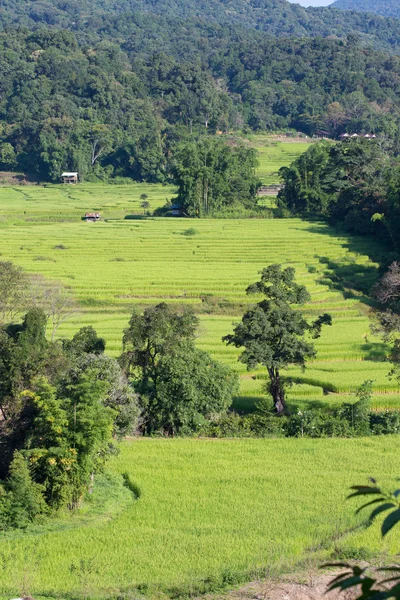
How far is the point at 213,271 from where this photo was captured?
42.2 m

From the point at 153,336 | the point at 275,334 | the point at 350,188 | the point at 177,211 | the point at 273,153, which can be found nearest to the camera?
the point at 153,336

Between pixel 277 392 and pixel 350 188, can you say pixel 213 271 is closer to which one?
pixel 350 188

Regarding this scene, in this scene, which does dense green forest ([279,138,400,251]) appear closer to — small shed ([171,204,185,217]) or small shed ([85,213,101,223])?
small shed ([171,204,185,217])

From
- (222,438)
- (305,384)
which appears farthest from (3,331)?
(305,384)

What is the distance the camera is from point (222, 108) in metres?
105

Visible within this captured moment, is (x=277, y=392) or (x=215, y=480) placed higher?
(x=277, y=392)

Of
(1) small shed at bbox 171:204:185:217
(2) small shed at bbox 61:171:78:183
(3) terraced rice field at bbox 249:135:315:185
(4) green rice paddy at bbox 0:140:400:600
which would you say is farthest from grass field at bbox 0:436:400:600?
(2) small shed at bbox 61:171:78:183

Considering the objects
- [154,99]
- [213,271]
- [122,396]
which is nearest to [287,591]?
[122,396]

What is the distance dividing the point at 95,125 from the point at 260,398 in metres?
72.1

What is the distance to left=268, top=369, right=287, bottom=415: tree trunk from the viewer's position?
2361 centimetres

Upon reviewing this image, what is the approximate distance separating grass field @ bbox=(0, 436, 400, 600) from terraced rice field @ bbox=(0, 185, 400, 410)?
4548 mm

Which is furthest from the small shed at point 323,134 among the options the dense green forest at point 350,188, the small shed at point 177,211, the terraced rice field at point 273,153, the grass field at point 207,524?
the grass field at point 207,524

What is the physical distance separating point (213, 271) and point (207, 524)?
2644cm

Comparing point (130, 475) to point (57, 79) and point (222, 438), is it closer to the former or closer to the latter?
point (222, 438)
